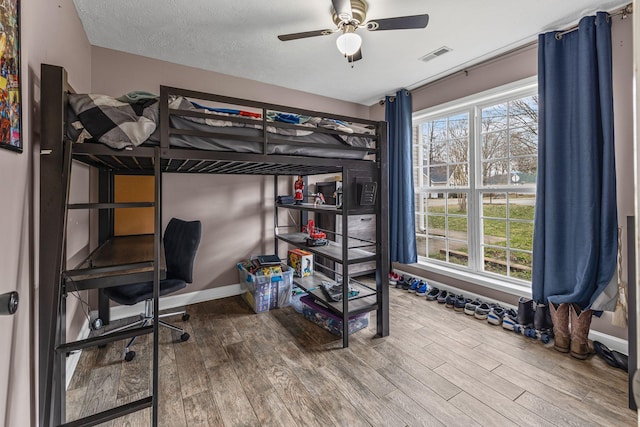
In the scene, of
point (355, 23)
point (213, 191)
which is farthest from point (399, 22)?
point (213, 191)

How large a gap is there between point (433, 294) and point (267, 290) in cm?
183

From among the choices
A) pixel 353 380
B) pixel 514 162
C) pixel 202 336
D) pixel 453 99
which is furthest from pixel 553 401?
pixel 453 99

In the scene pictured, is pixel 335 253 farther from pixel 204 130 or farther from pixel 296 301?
pixel 204 130

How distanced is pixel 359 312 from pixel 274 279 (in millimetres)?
992

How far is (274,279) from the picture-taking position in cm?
288

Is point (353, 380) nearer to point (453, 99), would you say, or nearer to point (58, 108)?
point (58, 108)

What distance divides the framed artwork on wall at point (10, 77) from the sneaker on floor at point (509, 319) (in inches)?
131

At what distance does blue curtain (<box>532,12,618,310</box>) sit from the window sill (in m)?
0.28

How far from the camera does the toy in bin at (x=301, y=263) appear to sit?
3.21m

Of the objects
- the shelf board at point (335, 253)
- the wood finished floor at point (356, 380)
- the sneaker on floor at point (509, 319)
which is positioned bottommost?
the wood finished floor at point (356, 380)

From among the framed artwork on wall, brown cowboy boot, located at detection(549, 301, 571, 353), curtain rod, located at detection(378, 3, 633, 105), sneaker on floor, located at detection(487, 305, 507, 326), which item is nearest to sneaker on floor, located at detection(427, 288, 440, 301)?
sneaker on floor, located at detection(487, 305, 507, 326)

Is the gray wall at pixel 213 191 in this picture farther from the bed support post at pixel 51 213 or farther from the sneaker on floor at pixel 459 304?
the sneaker on floor at pixel 459 304

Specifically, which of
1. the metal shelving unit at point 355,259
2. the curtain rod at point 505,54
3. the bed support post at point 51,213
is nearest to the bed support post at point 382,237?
the metal shelving unit at point 355,259

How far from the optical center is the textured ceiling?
2021mm
